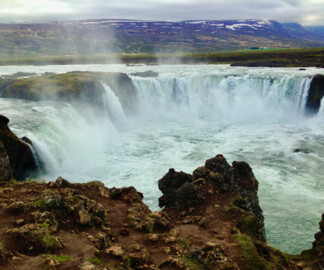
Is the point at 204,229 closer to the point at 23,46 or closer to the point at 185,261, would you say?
the point at 185,261

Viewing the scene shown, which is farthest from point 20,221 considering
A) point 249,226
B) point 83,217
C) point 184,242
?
point 249,226

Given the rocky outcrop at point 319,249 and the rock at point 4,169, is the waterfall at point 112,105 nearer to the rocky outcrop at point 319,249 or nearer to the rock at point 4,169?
the rock at point 4,169

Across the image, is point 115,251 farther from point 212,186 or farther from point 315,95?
point 315,95

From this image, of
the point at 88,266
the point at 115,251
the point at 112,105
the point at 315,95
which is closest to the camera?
the point at 88,266

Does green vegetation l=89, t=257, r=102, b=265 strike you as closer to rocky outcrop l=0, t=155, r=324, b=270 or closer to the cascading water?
rocky outcrop l=0, t=155, r=324, b=270

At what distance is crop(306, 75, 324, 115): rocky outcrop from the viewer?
4812 centimetres

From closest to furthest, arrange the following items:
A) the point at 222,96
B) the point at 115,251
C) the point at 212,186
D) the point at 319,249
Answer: the point at 115,251 → the point at 319,249 → the point at 212,186 → the point at 222,96

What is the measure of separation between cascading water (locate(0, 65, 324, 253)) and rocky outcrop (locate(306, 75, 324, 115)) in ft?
3.07

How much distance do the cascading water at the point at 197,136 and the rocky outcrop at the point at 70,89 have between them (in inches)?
43.7

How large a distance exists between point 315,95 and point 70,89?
38647 mm

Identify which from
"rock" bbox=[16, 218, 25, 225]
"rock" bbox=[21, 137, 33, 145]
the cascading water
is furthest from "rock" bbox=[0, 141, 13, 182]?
the cascading water

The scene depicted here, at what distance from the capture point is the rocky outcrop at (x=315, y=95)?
48125 mm

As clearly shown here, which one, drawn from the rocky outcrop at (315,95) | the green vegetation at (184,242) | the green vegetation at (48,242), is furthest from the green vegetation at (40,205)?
the rocky outcrop at (315,95)

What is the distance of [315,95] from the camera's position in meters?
48.7
